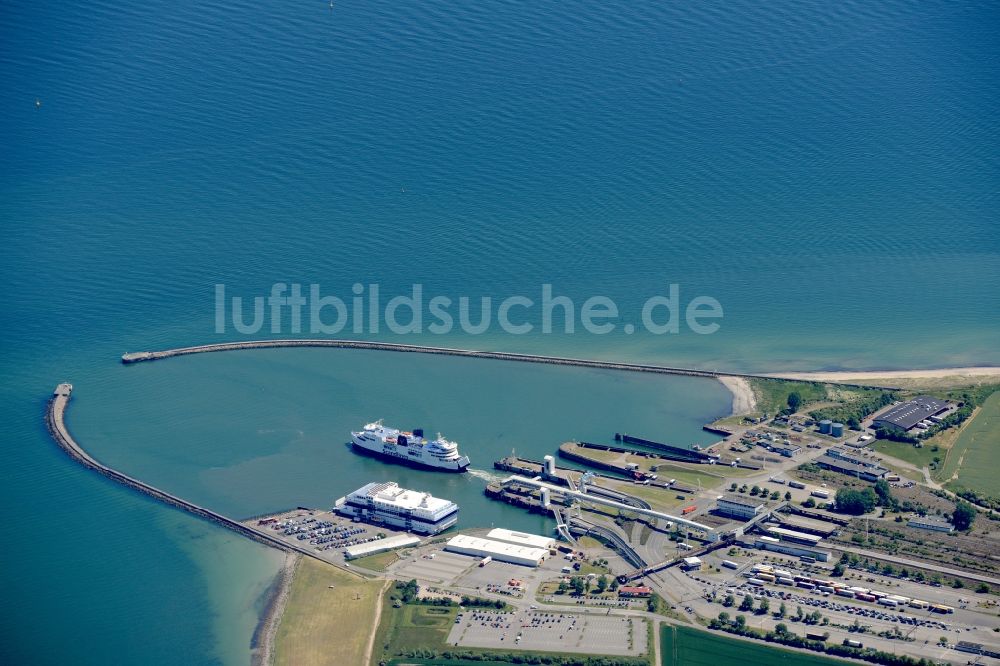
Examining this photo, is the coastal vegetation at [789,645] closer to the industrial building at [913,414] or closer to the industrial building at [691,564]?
the industrial building at [691,564]

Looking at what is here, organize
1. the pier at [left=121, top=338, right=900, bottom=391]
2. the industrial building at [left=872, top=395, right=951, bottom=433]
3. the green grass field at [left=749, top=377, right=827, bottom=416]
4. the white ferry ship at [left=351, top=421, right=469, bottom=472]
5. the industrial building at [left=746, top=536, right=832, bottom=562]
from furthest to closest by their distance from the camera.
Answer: the pier at [left=121, top=338, right=900, bottom=391] < the green grass field at [left=749, top=377, right=827, bottom=416] < the industrial building at [left=872, top=395, right=951, bottom=433] < the white ferry ship at [left=351, top=421, right=469, bottom=472] < the industrial building at [left=746, top=536, right=832, bottom=562]

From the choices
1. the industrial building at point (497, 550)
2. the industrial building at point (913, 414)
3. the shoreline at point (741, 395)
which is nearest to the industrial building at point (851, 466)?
the industrial building at point (913, 414)

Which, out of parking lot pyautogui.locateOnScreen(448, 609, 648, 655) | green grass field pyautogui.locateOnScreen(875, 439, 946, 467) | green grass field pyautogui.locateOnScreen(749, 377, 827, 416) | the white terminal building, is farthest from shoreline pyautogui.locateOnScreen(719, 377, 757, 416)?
parking lot pyautogui.locateOnScreen(448, 609, 648, 655)

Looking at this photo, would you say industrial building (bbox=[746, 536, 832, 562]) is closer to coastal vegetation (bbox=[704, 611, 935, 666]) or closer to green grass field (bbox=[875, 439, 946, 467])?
coastal vegetation (bbox=[704, 611, 935, 666])

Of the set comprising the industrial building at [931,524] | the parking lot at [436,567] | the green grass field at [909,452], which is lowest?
the parking lot at [436,567]

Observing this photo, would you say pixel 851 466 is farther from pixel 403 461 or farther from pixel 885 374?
pixel 403 461

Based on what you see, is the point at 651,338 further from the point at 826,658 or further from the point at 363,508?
the point at 826,658

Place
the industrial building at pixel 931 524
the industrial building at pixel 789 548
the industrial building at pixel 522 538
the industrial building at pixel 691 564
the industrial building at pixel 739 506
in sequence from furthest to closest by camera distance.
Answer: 1. the industrial building at pixel 739 506
2. the industrial building at pixel 522 538
3. the industrial building at pixel 931 524
4. the industrial building at pixel 789 548
5. the industrial building at pixel 691 564
